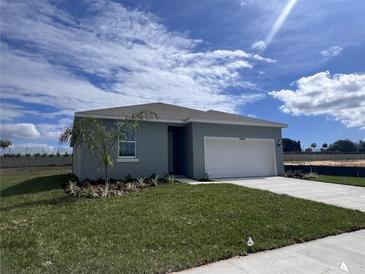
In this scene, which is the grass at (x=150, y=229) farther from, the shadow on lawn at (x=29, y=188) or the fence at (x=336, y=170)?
the fence at (x=336, y=170)

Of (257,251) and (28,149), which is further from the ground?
(28,149)

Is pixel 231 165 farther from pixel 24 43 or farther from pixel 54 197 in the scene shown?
pixel 24 43

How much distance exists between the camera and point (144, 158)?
1523 cm

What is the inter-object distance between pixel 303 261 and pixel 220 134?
12.1m

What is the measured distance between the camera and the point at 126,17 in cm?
998

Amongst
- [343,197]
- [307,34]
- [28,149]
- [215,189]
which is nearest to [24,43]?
[215,189]

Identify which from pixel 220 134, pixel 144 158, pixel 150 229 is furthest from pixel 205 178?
pixel 150 229

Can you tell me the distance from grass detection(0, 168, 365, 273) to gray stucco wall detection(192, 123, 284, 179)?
6.00 metres

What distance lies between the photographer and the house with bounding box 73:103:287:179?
48.3ft

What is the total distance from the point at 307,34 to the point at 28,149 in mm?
35263

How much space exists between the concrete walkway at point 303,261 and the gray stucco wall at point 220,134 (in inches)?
400

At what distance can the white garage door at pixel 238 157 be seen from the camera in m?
16.6

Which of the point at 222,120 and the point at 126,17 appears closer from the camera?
the point at 126,17

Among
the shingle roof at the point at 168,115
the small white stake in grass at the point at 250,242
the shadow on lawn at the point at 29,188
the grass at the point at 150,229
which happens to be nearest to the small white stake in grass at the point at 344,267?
the grass at the point at 150,229
